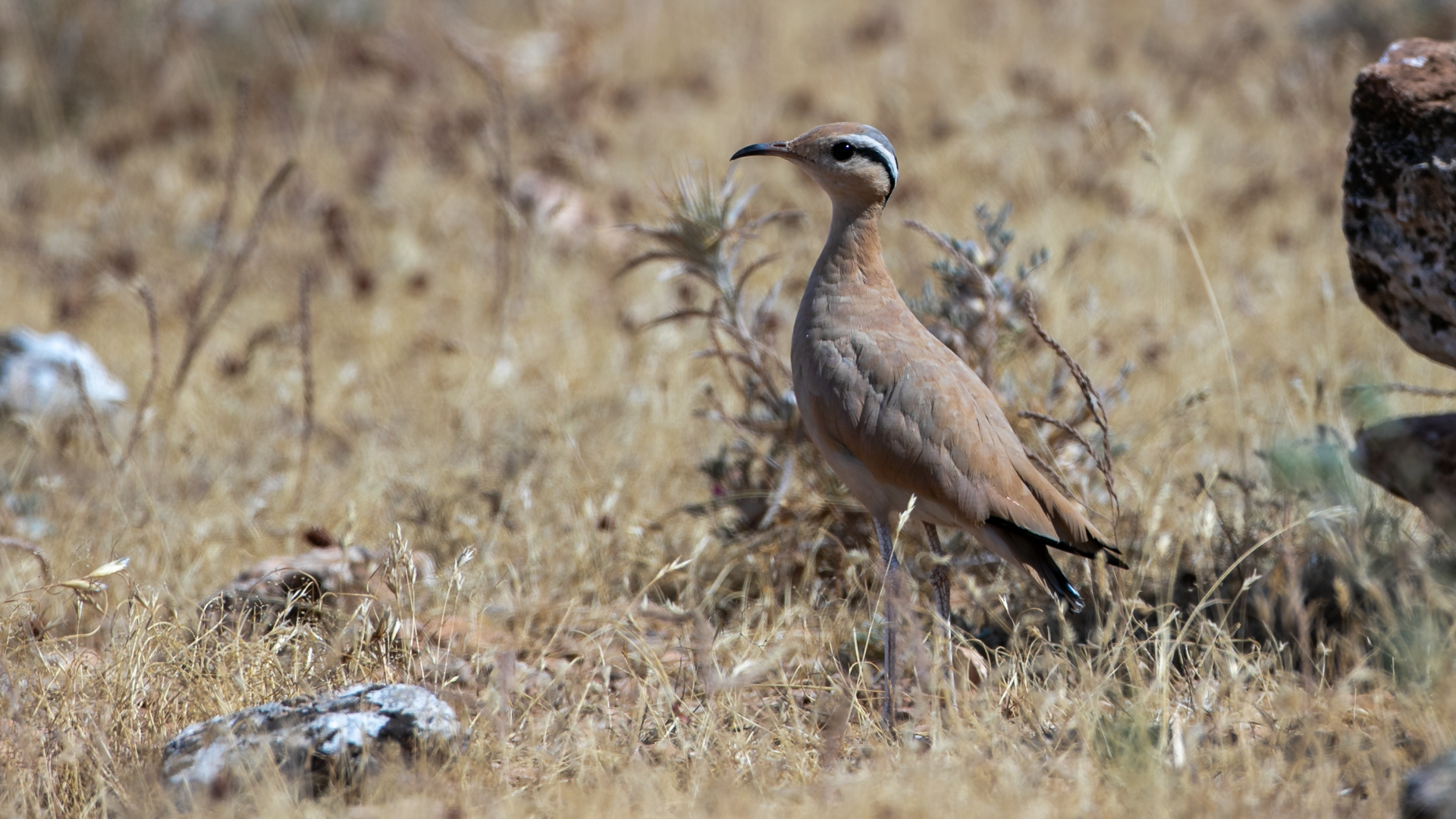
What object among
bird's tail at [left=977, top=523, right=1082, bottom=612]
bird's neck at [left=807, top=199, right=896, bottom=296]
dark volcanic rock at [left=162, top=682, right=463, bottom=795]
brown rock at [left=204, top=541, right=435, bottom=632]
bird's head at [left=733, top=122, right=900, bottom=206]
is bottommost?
brown rock at [left=204, top=541, right=435, bottom=632]

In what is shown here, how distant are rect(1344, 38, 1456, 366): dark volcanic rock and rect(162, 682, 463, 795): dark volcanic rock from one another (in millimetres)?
2663

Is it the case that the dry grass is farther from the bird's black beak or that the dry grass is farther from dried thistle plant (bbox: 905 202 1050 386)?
the bird's black beak

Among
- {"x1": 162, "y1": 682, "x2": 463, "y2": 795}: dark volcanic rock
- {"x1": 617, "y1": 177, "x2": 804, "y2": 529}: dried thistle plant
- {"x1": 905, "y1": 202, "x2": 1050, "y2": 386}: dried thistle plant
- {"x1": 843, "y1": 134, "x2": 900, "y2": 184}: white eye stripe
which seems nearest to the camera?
{"x1": 162, "y1": 682, "x2": 463, "y2": 795}: dark volcanic rock

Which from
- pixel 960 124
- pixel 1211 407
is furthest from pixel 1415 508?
pixel 960 124

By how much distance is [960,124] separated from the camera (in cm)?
771

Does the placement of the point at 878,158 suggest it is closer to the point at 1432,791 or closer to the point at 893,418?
the point at 893,418

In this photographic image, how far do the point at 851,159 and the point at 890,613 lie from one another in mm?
1274

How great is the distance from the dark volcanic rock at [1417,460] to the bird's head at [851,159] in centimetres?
146

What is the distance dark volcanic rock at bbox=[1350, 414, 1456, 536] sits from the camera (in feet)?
10.2

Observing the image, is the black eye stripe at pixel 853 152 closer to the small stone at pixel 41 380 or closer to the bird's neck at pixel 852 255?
the bird's neck at pixel 852 255

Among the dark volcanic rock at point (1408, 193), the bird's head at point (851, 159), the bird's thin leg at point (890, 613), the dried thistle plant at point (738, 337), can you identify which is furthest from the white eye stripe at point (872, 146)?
the dark volcanic rock at point (1408, 193)

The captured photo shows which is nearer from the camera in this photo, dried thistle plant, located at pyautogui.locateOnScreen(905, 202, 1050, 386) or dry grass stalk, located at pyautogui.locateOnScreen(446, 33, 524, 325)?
dried thistle plant, located at pyautogui.locateOnScreen(905, 202, 1050, 386)

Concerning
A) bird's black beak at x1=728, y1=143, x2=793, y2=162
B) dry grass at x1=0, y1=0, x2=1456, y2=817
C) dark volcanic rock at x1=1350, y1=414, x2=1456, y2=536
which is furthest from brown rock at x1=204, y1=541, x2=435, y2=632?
dark volcanic rock at x1=1350, y1=414, x2=1456, y2=536

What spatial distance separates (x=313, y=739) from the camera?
259cm
